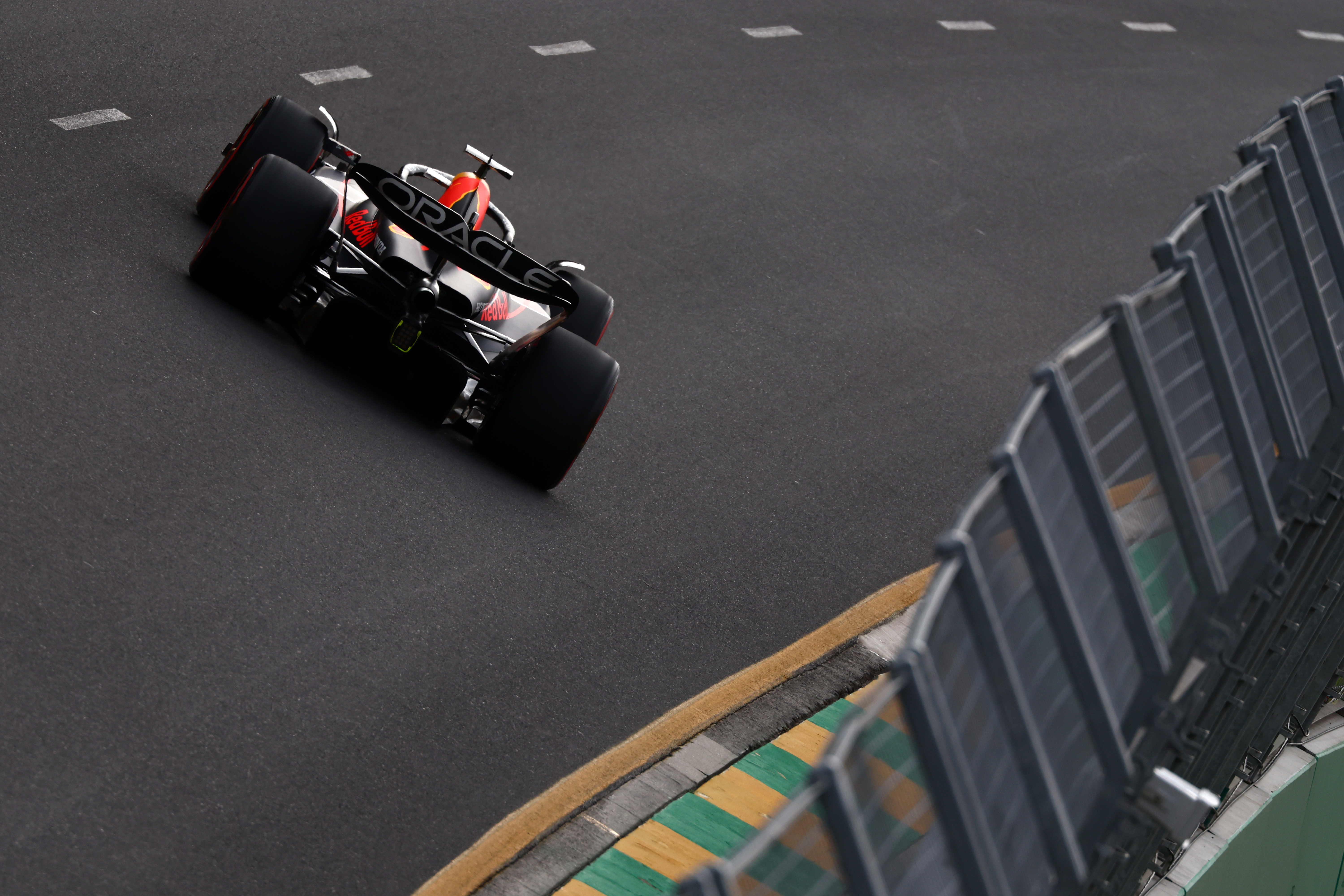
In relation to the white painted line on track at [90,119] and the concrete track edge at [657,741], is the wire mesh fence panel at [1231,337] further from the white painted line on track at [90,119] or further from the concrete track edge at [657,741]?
the white painted line on track at [90,119]

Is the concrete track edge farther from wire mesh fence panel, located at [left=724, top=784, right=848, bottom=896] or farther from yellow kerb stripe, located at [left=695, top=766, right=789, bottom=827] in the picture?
wire mesh fence panel, located at [left=724, top=784, right=848, bottom=896]

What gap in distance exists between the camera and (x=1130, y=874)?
4316 millimetres

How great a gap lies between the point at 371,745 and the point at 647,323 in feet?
15.2

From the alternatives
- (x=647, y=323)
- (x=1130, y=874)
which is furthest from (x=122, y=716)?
(x=647, y=323)

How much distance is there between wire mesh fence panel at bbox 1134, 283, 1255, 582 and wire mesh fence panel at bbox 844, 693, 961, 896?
4.12 feet

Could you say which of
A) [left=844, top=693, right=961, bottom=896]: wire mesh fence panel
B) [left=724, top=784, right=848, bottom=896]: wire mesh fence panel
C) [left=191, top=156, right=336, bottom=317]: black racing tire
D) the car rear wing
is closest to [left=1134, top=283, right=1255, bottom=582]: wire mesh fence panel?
[left=844, top=693, right=961, bottom=896]: wire mesh fence panel

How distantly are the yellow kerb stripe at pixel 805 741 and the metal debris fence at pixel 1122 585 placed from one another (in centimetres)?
189

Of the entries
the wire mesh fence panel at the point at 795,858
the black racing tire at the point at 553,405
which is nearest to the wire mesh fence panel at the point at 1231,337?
the wire mesh fence panel at the point at 795,858

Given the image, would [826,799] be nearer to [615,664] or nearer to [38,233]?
[615,664]

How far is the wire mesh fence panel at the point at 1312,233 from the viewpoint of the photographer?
4605mm

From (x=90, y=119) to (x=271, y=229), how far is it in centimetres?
288

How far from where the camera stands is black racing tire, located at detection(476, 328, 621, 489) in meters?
8.02

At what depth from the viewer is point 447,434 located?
8.51 metres

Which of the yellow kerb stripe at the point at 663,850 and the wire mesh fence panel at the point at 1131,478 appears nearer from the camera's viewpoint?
the wire mesh fence panel at the point at 1131,478
